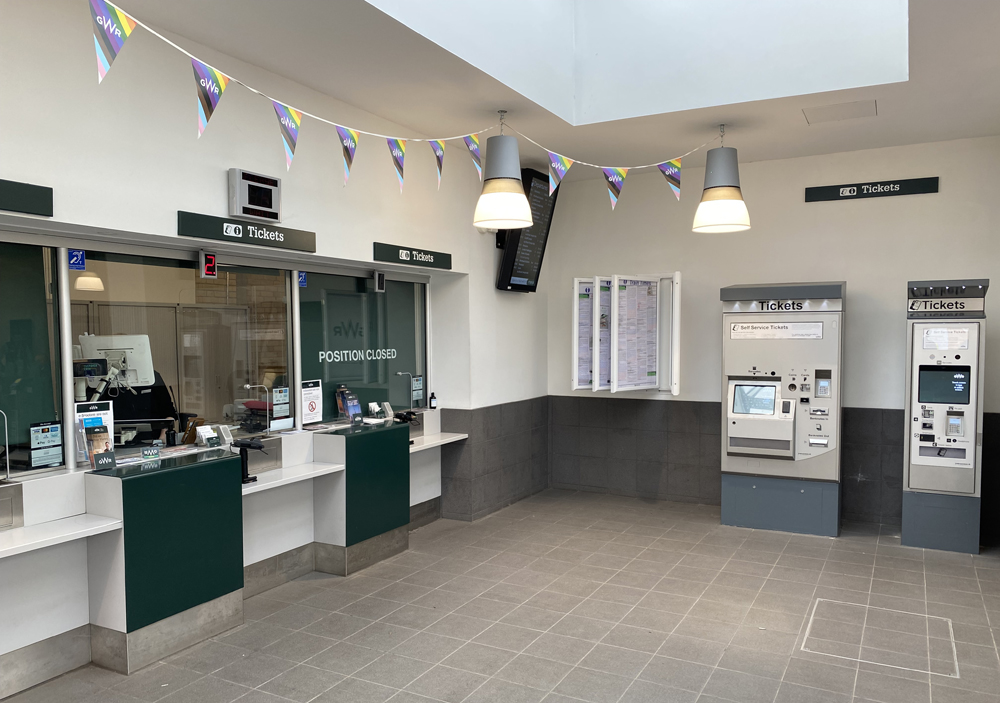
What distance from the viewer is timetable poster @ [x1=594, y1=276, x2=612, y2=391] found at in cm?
703

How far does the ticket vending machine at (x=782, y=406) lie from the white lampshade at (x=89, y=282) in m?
4.88

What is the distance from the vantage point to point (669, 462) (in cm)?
758

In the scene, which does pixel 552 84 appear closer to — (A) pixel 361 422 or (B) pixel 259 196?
(B) pixel 259 196

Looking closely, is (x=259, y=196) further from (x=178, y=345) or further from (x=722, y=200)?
(x=722, y=200)

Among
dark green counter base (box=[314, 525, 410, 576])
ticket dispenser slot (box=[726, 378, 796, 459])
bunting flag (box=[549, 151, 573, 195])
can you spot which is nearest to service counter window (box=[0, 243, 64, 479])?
dark green counter base (box=[314, 525, 410, 576])

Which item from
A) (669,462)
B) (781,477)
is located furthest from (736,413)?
(669,462)

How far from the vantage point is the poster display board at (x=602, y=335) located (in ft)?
22.6

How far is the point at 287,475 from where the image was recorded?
4781mm

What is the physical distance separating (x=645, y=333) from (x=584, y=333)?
0.63 m

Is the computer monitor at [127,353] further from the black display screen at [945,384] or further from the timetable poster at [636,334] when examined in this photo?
the black display screen at [945,384]

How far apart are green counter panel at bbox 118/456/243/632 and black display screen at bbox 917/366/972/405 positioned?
5175 millimetres

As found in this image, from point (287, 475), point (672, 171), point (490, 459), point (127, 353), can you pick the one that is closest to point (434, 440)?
point (490, 459)

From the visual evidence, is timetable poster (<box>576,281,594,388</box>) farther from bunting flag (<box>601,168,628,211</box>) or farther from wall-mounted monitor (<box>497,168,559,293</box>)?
bunting flag (<box>601,168,628,211</box>)

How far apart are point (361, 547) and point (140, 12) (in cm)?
365
